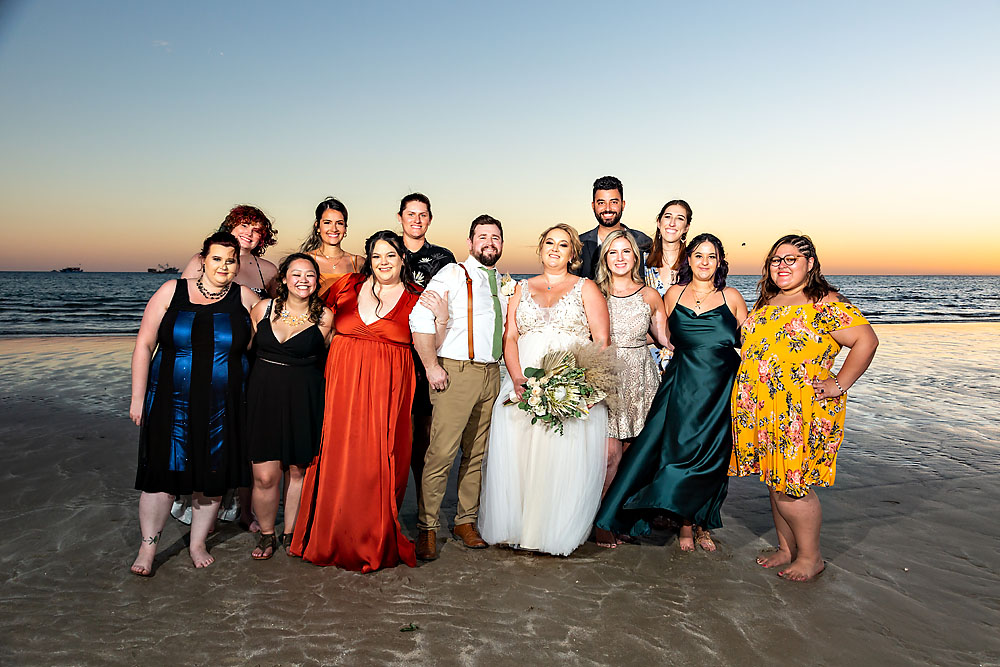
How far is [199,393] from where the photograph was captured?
14.2ft

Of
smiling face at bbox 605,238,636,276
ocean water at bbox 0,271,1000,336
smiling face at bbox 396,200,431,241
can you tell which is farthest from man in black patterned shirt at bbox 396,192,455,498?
ocean water at bbox 0,271,1000,336

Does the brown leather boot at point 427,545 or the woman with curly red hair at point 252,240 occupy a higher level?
the woman with curly red hair at point 252,240

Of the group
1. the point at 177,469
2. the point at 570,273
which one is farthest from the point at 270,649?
the point at 570,273

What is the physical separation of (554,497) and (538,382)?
2.87ft

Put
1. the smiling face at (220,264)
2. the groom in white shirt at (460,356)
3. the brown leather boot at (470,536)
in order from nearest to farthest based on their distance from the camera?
1. the smiling face at (220,264)
2. the groom in white shirt at (460,356)
3. the brown leather boot at (470,536)

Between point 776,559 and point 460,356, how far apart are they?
9.07 ft

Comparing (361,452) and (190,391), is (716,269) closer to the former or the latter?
(361,452)

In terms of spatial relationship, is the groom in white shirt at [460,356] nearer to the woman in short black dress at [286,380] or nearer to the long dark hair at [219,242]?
the woman in short black dress at [286,380]

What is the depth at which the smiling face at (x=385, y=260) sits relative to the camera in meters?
4.59

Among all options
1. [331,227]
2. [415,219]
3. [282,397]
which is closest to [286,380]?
[282,397]

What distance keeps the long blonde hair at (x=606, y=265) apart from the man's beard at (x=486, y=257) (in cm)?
86

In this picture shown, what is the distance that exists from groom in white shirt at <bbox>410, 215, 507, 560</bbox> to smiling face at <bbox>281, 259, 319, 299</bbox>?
0.84 m

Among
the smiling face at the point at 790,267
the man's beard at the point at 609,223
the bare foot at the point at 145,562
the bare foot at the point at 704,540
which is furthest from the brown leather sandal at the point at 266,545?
the smiling face at the point at 790,267

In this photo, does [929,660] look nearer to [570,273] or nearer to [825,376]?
[825,376]
